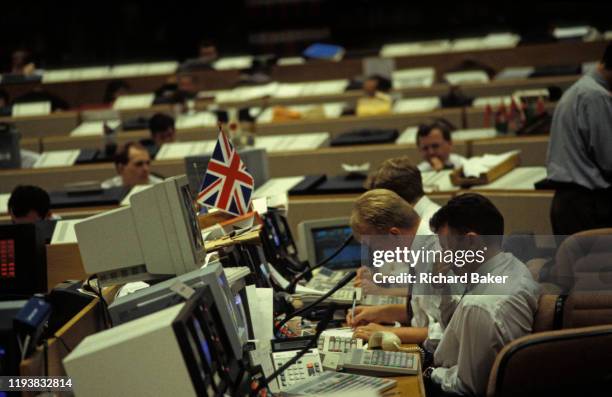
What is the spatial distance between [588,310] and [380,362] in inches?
25.3

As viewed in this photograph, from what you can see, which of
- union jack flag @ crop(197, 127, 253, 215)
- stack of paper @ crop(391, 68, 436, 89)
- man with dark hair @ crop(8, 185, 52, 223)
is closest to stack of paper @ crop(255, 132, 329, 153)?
stack of paper @ crop(391, 68, 436, 89)

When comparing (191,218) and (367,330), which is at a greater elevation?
(191,218)

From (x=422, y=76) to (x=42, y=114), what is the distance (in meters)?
3.78

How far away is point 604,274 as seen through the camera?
3.08 metres

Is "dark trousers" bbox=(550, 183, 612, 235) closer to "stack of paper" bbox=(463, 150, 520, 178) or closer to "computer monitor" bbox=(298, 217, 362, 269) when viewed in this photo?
"stack of paper" bbox=(463, 150, 520, 178)

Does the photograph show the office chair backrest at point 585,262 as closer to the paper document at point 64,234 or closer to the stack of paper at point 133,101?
the paper document at point 64,234

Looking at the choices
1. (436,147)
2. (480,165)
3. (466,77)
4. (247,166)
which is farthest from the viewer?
(466,77)

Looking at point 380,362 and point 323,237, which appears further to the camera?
point 323,237

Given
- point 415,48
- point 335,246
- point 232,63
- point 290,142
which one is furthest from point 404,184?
point 232,63

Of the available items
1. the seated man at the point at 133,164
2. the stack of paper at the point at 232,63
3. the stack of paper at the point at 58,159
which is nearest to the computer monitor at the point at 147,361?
the seated man at the point at 133,164

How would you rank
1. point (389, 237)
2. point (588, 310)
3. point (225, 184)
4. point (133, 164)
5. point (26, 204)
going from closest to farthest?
point (588, 310) < point (389, 237) < point (225, 184) < point (26, 204) < point (133, 164)

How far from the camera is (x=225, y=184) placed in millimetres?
3633

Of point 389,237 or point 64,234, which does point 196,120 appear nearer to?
point 64,234

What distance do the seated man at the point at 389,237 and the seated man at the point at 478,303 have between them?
33 centimetres
